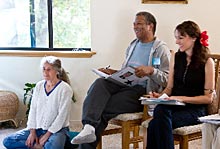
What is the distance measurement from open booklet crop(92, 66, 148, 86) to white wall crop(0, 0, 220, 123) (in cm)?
103

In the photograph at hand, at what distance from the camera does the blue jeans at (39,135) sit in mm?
3570

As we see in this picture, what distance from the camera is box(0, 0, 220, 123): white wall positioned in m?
4.43

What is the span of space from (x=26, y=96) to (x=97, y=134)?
1702 millimetres

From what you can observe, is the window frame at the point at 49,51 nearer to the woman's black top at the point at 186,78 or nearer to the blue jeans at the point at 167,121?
the woman's black top at the point at 186,78

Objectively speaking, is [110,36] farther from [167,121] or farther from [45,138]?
[167,121]

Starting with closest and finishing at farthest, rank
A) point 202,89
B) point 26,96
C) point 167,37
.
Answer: point 202,89
point 167,37
point 26,96

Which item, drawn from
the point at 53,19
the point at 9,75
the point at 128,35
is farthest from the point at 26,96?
the point at 128,35

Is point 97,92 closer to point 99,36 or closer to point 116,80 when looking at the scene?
point 116,80

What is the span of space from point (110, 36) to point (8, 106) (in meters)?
1.29

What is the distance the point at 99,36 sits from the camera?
4.67m

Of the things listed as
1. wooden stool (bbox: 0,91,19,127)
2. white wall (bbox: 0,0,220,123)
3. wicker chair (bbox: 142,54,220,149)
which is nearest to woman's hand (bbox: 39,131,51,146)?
wicker chair (bbox: 142,54,220,149)

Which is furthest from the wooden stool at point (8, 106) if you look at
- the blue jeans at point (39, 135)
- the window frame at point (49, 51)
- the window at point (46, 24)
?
the blue jeans at point (39, 135)

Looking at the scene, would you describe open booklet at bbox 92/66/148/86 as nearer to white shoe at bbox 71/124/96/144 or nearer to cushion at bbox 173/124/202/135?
white shoe at bbox 71/124/96/144

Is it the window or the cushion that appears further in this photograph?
the window
